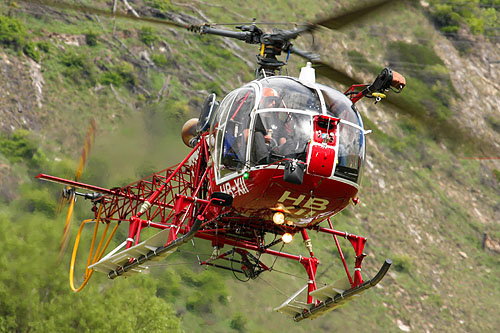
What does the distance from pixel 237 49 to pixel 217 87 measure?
5510 mm

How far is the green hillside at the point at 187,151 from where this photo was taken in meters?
28.6

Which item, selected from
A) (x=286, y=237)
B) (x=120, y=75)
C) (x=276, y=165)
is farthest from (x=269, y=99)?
(x=120, y=75)

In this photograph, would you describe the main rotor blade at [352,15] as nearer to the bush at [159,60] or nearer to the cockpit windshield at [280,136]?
the cockpit windshield at [280,136]

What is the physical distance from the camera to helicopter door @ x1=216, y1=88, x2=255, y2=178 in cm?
1263

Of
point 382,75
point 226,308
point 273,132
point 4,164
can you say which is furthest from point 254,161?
point 4,164

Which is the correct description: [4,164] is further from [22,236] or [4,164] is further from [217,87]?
[217,87]

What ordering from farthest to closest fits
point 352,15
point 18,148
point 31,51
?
point 31,51 < point 18,148 < point 352,15

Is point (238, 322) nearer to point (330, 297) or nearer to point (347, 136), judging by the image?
point (330, 297)

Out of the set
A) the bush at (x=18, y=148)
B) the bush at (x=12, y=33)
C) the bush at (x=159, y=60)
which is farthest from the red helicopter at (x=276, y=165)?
the bush at (x=159, y=60)

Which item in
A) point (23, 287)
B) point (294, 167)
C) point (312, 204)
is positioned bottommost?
point (23, 287)

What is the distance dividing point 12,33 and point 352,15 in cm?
4014

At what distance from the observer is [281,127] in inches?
477

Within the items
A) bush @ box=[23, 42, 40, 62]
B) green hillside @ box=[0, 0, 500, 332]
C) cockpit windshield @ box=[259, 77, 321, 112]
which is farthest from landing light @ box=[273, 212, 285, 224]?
bush @ box=[23, 42, 40, 62]

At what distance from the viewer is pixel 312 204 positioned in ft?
41.1
